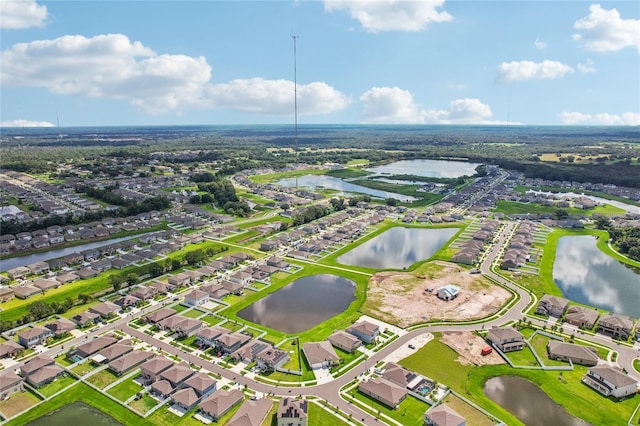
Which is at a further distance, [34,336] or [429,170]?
[429,170]

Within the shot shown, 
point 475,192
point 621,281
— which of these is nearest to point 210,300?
point 621,281

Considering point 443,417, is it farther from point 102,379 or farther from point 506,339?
point 102,379

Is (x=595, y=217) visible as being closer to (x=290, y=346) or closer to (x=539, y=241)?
(x=539, y=241)

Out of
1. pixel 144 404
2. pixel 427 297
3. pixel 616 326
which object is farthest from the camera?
pixel 427 297

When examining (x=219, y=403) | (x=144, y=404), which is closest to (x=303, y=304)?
(x=219, y=403)

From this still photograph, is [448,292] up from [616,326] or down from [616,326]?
up

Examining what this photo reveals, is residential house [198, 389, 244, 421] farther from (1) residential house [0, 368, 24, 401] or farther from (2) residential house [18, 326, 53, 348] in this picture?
(2) residential house [18, 326, 53, 348]

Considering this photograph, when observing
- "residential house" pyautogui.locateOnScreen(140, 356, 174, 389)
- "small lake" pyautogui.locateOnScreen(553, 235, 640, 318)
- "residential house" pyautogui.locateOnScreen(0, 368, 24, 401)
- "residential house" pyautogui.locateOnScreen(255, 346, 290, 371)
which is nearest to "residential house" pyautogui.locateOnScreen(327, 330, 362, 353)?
"residential house" pyautogui.locateOnScreen(255, 346, 290, 371)
